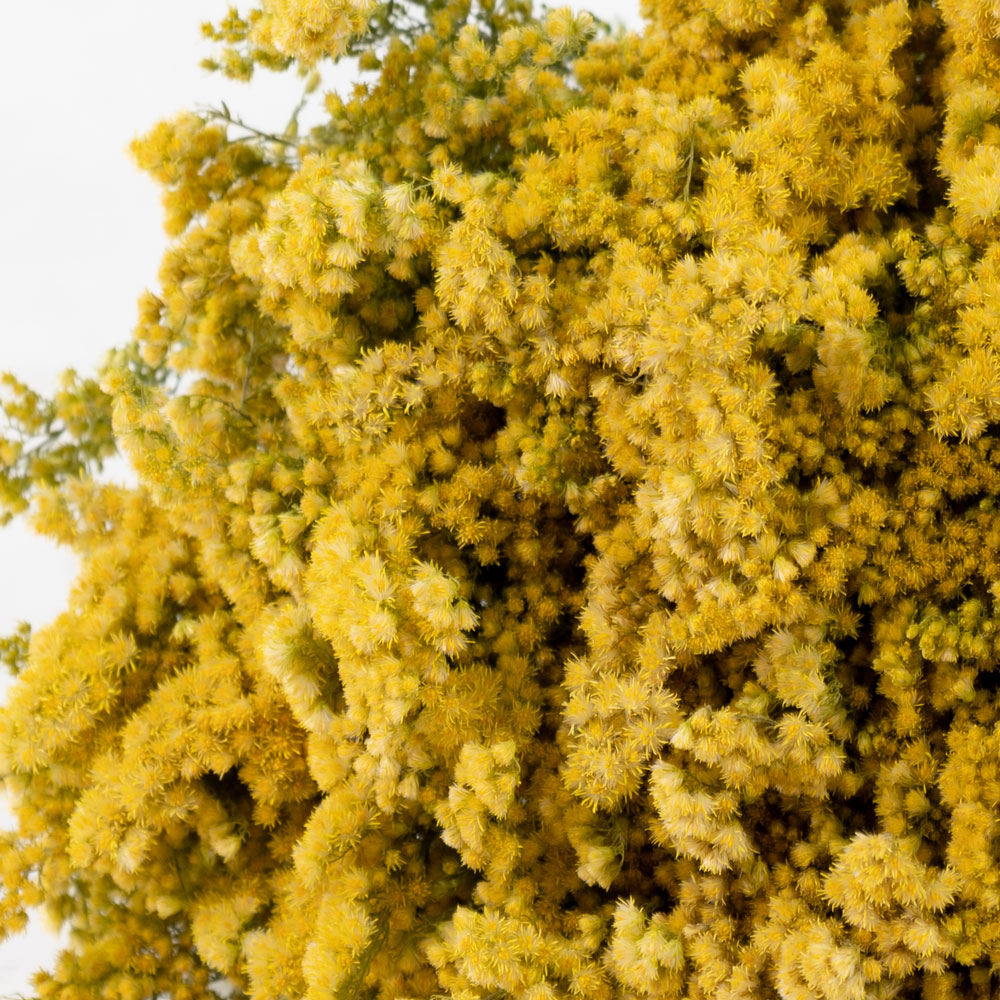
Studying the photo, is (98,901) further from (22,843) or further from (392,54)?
(392,54)

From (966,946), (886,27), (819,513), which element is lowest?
(966,946)

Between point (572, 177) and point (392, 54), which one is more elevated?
point (392, 54)

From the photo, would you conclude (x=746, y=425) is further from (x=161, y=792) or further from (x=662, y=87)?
(x=161, y=792)

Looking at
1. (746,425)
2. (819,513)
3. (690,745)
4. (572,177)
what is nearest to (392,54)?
(572,177)

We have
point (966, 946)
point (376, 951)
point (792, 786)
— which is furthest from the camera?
point (376, 951)

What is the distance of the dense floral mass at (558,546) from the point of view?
2.28m

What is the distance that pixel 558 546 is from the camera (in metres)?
2.78

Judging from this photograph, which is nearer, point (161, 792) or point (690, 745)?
point (690, 745)

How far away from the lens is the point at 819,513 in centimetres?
232

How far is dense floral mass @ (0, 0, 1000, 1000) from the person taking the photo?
2.28m

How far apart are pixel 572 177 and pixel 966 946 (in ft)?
6.40

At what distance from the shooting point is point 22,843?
3.20m

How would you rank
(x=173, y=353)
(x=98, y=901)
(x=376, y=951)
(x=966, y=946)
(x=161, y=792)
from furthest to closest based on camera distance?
(x=173, y=353) → (x=98, y=901) → (x=161, y=792) → (x=376, y=951) → (x=966, y=946)

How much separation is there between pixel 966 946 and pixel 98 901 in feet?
7.79
